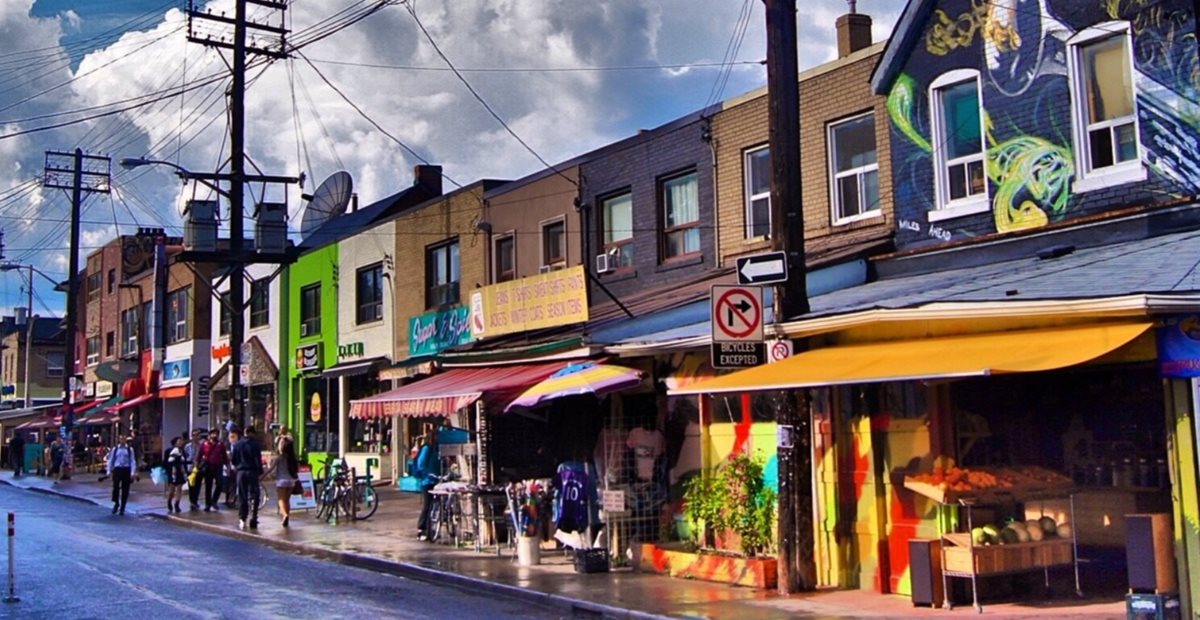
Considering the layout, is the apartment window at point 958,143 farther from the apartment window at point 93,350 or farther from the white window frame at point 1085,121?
the apartment window at point 93,350

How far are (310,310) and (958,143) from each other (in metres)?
23.2

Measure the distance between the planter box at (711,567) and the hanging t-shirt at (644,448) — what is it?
1.00 m

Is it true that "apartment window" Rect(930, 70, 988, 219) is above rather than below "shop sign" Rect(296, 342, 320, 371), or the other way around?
above

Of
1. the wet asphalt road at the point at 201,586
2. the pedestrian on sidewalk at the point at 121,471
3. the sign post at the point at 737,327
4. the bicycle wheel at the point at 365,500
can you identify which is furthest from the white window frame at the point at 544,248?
the sign post at the point at 737,327

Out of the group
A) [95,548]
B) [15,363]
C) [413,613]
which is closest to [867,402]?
[413,613]

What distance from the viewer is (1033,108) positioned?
12812mm

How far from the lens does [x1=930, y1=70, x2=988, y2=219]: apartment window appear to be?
13.5m

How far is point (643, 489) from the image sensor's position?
47.6 feet

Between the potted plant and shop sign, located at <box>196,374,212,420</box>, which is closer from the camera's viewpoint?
the potted plant

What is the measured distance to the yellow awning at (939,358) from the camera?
29.9ft

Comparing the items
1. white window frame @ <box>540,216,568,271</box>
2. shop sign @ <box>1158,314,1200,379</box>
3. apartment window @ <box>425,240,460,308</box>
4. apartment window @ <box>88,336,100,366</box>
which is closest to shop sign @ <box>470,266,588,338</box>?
white window frame @ <box>540,216,568,271</box>

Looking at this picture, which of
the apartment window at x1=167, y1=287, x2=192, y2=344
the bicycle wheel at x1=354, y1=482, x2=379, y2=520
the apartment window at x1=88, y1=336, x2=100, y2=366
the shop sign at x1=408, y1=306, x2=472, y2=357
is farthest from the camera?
the apartment window at x1=88, y1=336, x2=100, y2=366

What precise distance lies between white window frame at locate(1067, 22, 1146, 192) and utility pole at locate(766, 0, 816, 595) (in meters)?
2.98

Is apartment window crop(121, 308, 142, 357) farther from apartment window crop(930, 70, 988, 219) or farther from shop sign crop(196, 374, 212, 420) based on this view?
apartment window crop(930, 70, 988, 219)
